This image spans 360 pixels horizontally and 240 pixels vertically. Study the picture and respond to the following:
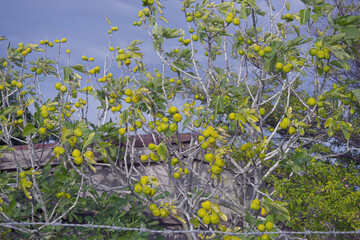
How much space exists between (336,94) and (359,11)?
4388 mm

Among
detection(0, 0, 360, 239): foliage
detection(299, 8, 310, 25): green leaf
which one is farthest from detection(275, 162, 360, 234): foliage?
detection(299, 8, 310, 25): green leaf

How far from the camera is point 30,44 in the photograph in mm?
3943

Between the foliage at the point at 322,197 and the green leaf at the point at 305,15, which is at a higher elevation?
the green leaf at the point at 305,15

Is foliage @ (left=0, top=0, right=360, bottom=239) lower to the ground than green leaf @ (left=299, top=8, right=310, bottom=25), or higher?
lower

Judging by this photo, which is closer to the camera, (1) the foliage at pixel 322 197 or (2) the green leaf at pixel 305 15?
(2) the green leaf at pixel 305 15

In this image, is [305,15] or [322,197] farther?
[322,197]

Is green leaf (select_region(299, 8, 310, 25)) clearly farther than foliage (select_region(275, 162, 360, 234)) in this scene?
No

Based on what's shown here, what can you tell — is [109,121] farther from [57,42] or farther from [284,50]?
[284,50]

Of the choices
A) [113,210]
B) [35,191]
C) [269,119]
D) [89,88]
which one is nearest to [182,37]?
[89,88]

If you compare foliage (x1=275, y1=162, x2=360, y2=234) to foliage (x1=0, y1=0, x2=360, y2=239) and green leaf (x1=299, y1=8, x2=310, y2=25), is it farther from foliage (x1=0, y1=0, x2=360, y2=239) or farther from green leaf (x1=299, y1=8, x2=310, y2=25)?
green leaf (x1=299, y1=8, x2=310, y2=25)

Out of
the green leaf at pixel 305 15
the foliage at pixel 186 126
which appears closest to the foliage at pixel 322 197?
the foliage at pixel 186 126

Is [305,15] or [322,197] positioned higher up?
[305,15]

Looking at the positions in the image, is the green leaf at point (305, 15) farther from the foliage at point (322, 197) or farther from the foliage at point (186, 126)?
the foliage at point (322, 197)

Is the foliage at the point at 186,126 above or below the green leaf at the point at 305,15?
below
